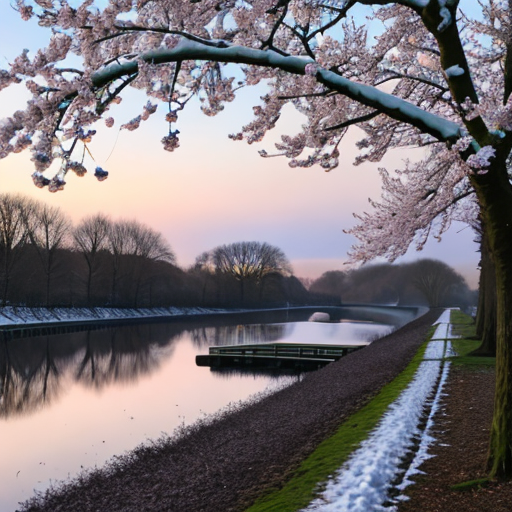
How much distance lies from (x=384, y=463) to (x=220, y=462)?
12.9 ft

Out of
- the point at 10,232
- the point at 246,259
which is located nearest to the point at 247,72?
the point at 10,232

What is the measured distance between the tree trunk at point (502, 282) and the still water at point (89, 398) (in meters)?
11.0

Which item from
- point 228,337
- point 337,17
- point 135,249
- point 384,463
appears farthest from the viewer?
point 135,249

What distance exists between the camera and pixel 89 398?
953 inches

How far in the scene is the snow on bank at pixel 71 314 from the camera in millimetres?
54469

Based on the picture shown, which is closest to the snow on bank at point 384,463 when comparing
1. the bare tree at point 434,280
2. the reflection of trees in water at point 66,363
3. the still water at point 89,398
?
the still water at point 89,398

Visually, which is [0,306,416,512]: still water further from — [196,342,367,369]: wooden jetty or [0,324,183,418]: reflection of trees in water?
[196,342,367,369]: wooden jetty

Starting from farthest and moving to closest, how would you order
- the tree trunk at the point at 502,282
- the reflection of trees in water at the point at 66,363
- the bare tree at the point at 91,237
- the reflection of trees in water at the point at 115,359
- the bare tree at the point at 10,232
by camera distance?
the bare tree at the point at 91,237
the bare tree at the point at 10,232
the reflection of trees in water at the point at 115,359
the reflection of trees in water at the point at 66,363
the tree trunk at the point at 502,282

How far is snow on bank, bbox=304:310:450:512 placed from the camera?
6.89 m

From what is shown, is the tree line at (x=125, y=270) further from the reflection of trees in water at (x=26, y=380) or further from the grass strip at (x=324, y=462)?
the grass strip at (x=324, y=462)

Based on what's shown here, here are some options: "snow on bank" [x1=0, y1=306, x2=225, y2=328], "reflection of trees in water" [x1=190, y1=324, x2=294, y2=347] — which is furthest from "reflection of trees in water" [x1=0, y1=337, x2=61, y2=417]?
"snow on bank" [x1=0, y1=306, x2=225, y2=328]

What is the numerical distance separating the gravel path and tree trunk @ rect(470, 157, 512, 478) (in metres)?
3.61

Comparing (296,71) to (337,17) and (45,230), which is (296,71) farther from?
(45,230)

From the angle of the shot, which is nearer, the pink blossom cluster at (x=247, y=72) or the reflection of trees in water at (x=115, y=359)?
the pink blossom cluster at (x=247, y=72)
